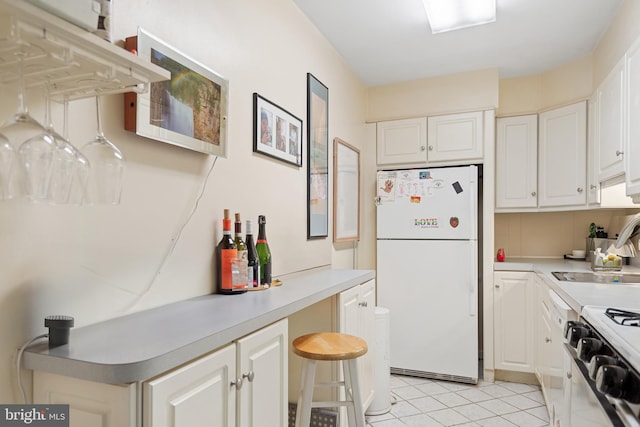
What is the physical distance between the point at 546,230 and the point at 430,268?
1.20m

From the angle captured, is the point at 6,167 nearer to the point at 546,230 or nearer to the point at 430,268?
the point at 430,268

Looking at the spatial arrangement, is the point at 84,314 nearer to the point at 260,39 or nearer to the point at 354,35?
the point at 260,39

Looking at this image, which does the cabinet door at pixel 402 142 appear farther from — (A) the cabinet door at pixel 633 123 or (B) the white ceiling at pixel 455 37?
(A) the cabinet door at pixel 633 123

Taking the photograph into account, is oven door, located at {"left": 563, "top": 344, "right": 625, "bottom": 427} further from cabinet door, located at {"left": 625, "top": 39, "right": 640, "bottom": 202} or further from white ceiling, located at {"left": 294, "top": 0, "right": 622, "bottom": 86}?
white ceiling, located at {"left": 294, "top": 0, "right": 622, "bottom": 86}

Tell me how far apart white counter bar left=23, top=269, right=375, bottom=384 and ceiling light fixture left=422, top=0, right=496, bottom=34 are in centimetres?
188

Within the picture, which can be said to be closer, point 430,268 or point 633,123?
point 633,123

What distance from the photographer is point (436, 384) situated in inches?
126

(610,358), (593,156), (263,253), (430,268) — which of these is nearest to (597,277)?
(593,156)

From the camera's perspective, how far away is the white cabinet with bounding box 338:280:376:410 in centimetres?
211

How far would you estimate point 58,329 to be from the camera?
96 centimetres

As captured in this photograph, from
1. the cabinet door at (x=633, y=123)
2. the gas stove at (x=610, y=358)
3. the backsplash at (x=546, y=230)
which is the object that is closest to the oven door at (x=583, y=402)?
the gas stove at (x=610, y=358)

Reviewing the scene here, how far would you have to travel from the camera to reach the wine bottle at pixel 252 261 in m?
1.82

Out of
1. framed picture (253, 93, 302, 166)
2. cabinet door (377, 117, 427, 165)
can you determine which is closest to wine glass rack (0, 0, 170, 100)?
framed picture (253, 93, 302, 166)

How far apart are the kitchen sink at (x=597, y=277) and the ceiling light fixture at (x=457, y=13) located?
64.5 inches
